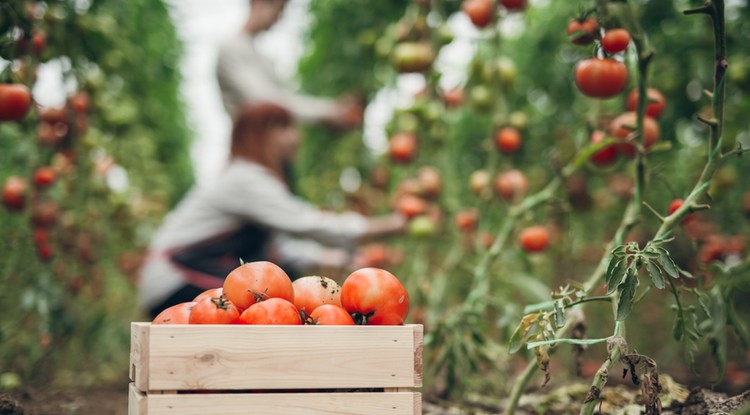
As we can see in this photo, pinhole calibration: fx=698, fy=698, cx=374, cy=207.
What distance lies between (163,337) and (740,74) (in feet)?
7.88

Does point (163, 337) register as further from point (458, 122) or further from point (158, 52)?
point (158, 52)

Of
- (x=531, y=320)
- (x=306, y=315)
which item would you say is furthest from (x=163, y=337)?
(x=531, y=320)

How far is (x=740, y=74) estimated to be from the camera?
267 centimetres

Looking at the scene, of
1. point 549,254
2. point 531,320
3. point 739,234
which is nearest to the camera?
point 531,320

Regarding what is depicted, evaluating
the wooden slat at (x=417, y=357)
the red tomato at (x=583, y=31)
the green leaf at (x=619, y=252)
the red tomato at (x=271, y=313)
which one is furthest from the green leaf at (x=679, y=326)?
the red tomato at (x=271, y=313)

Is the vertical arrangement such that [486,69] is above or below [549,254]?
above

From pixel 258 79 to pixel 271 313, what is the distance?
204cm

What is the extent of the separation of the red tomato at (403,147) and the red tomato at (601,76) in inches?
49.8

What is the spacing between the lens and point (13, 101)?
6.55 ft

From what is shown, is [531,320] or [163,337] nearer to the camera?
[163,337]

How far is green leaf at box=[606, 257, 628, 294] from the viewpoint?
135cm

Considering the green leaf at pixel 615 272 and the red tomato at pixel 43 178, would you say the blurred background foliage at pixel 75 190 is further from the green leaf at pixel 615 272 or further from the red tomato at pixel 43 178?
the green leaf at pixel 615 272

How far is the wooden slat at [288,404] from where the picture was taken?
1199 millimetres

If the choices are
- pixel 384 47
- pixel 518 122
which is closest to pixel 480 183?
pixel 518 122
